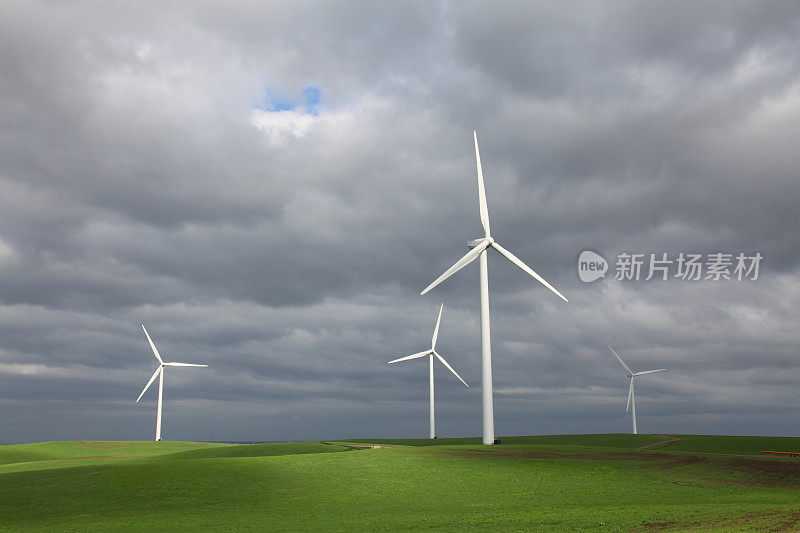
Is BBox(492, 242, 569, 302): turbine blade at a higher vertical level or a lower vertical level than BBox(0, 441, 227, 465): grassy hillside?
higher

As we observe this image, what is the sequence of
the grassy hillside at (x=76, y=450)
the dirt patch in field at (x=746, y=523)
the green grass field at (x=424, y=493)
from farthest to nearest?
the grassy hillside at (x=76, y=450), the green grass field at (x=424, y=493), the dirt patch in field at (x=746, y=523)

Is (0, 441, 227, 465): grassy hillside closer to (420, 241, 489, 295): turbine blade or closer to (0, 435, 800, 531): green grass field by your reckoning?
(0, 435, 800, 531): green grass field

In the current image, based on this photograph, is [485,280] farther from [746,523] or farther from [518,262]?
[746,523]

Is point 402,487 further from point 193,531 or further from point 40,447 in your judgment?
point 40,447

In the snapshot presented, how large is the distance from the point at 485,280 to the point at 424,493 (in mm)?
35509

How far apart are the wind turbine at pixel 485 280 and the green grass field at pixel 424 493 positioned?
7188 mm

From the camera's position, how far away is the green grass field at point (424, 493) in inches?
1231

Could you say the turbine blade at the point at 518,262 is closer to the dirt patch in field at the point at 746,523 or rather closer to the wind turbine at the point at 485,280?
the wind turbine at the point at 485,280

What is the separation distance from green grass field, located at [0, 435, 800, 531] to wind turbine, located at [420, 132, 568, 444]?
719 centimetres

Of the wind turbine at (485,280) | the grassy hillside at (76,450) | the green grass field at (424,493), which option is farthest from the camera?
the grassy hillside at (76,450)

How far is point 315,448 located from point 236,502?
185 ft

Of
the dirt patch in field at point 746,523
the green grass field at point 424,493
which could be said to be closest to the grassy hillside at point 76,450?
the green grass field at point 424,493

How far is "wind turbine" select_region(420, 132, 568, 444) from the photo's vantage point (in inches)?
2810

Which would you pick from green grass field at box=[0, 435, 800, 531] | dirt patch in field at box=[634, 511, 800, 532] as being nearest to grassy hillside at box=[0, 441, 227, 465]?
green grass field at box=[0, 435, 800, 531]
